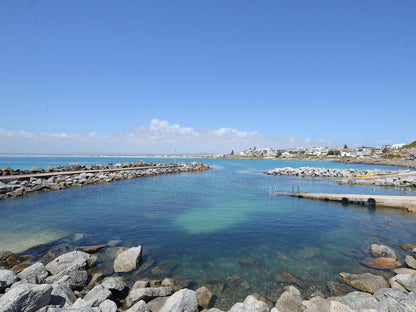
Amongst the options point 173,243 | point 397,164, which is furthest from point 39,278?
point 397,164

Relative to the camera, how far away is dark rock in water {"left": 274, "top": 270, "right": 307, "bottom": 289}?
8.39 meters

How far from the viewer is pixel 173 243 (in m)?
12.2

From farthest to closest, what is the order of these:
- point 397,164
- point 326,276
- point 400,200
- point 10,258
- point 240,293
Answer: point 397,164 < point 400,200 < point 10,258 < point 326,276 < point 240,293

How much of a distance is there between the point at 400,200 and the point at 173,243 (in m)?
22.4

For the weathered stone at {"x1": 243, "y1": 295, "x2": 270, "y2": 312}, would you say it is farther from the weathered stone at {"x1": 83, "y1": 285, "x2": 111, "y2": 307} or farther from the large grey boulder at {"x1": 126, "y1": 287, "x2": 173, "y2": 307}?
the weathered stone at {"x1": 83, "y1": 285, "x2": 111, "y2": 307}

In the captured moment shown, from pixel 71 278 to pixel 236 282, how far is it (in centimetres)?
623

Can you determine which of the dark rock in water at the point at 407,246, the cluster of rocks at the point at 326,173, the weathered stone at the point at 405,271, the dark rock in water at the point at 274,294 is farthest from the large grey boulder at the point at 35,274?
the cluster of rocks at the point at 326,173

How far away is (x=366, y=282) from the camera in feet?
26.4

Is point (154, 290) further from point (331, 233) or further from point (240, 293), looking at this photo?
point (331, 233)

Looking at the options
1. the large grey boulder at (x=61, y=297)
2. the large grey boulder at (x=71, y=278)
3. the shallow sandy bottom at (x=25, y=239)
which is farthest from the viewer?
the shallow sandy bottom at (x=25, y=239)

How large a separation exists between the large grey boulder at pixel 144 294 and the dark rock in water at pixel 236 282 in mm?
2465

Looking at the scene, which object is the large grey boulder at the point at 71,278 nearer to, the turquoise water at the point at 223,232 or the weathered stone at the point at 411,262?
the turquoise water at the point at 223,232

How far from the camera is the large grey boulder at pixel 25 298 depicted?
5.13m

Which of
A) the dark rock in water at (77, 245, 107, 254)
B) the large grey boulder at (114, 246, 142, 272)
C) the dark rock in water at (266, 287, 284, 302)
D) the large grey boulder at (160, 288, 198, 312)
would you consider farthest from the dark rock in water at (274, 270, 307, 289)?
the dark rock in water at (77, 245, 107, 254)
